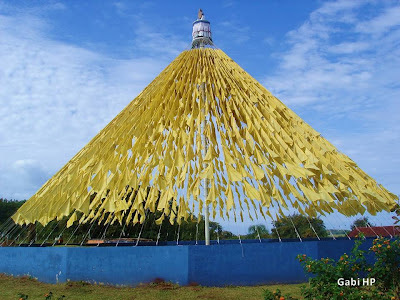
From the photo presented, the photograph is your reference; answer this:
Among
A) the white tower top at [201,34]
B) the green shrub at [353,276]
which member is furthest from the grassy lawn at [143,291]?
the white tower top at [201,34]

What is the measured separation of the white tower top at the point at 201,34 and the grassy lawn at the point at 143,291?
291 inches

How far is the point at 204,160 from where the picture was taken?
24.6 ft

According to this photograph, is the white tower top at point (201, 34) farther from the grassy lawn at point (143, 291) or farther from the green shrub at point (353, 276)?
the green shrub at point (353, 276)

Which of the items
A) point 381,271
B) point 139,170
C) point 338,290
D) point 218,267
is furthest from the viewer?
point 139,170

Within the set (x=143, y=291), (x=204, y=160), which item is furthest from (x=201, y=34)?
(x=143, y=291)

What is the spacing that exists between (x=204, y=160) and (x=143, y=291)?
10.0 ft

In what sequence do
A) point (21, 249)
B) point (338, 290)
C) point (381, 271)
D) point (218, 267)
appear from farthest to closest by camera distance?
point (21, 249) → point (218, 267) → point (381, 271) → point (338, 290)

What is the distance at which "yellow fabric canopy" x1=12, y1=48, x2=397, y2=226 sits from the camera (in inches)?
299

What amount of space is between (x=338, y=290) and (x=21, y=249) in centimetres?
916

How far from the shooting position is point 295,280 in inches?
318

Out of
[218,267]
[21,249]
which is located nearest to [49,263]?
[21,249]

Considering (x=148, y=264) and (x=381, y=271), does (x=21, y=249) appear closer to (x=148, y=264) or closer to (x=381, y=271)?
(x=148, y=264)

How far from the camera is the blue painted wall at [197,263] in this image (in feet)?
25.2

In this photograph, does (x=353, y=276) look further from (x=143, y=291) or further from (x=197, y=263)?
(x=143, y=291)
